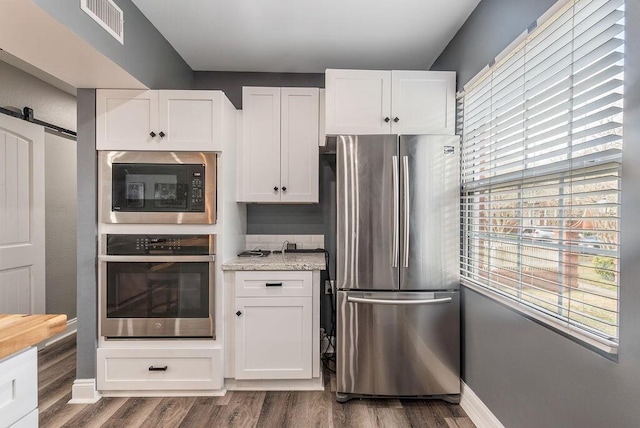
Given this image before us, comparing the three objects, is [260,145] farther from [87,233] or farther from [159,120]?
[87,233]

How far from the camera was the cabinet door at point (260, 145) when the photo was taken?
2.76 m

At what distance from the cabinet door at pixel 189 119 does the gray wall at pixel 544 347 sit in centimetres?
173

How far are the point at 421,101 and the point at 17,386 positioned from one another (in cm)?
246

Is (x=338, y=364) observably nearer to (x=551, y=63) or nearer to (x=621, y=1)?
(x=551, y=63)

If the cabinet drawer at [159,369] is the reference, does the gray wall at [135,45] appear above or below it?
above

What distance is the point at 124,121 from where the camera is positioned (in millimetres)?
2328

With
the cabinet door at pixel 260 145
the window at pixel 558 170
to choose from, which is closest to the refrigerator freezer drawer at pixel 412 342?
the window at pixel 558 170

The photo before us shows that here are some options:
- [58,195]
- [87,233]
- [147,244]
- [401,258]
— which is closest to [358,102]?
[401,258]

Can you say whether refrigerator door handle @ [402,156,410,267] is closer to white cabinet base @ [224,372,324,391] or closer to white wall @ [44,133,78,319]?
white cabinet base @ [224,372,324,391]

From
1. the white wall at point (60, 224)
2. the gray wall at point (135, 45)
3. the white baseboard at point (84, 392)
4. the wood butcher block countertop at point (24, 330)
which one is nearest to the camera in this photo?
the wood butcher block countertop at point (24, 330)

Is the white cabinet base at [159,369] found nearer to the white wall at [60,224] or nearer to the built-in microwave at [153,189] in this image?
the built-in microwave at [153,189]

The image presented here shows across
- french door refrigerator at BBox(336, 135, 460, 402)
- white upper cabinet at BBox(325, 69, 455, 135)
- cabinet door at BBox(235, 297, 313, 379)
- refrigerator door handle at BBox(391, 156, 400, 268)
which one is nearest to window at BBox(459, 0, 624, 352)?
french door refrigerator at BBox(336, 135, 460, 402)

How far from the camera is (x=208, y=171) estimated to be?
236 centimetres

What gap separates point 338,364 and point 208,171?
5.13ft
